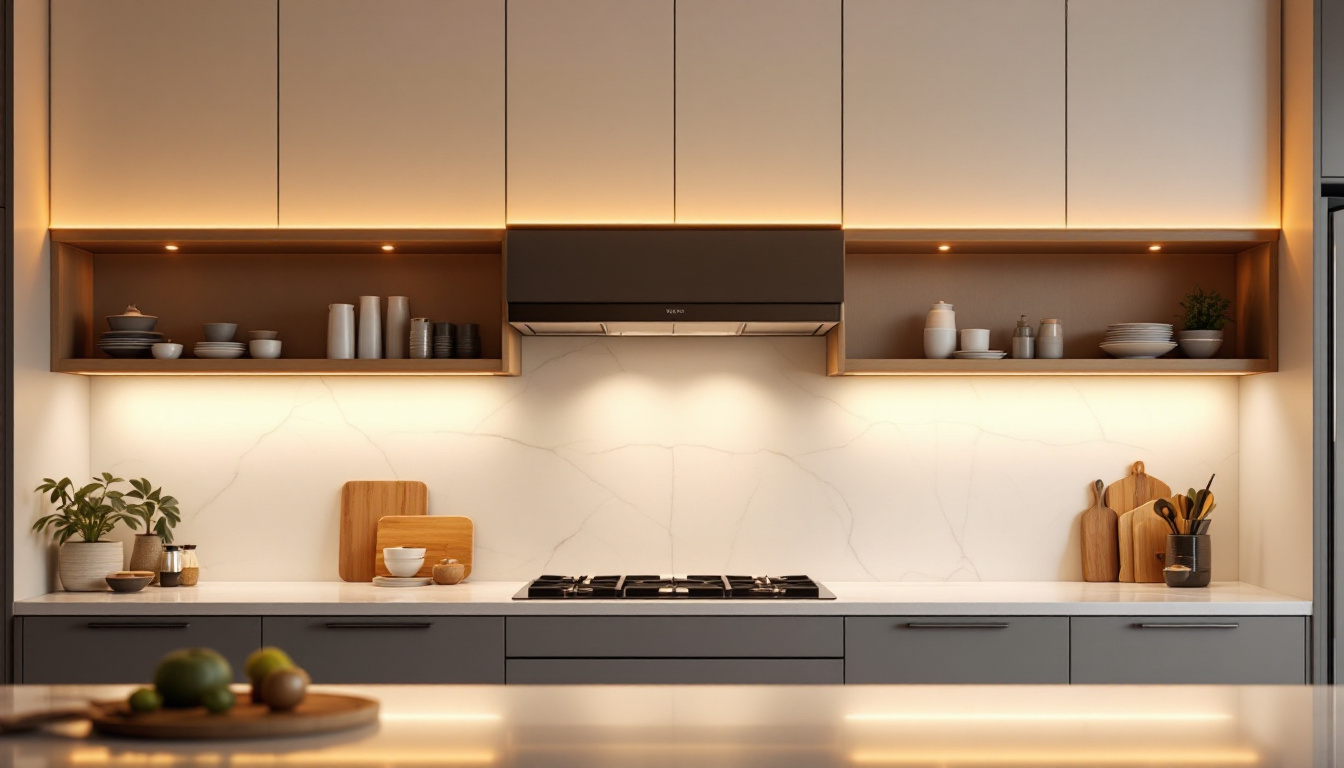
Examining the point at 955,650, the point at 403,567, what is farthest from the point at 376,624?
the point at 955,650

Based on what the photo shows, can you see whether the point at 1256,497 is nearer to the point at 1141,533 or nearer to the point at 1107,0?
the point at 1141,533

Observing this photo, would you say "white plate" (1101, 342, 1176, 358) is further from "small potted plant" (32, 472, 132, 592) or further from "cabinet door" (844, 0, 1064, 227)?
"small potted plant" (32, 472, 132, 592)

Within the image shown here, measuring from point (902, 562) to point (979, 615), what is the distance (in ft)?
1.85

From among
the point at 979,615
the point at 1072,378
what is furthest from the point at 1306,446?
the point at 979,615

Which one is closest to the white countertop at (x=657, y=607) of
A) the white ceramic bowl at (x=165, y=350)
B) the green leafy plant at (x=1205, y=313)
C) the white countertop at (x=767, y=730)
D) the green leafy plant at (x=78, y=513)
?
the green leafy plant at (x=78, y=513)

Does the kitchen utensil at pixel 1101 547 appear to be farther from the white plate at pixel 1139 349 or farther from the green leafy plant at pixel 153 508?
the green leafy plant at pixel 153 508

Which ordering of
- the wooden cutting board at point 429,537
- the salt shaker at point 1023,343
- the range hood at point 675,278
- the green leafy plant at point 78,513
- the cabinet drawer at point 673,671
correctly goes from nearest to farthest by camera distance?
1. the cabinet drawer at point 673,671
2. the range hood at point 675,278
3. the green leafy plant at point 78,513
4. the salt shaker at point 1023,343
5. the wooden cutting board at point 429,537

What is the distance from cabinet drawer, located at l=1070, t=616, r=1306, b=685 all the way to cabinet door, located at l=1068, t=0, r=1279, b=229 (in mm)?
1183

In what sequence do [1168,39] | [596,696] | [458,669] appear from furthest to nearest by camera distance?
[1168,39] → [458,669] → [596,696]

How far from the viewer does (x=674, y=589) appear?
333 cm

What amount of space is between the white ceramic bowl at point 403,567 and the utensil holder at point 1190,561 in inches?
90.5

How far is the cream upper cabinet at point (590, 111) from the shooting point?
11.5 feet

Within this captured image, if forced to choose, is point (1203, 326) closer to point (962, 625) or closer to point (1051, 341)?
point (1051, 341)

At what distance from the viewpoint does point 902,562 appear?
3.76 metres
